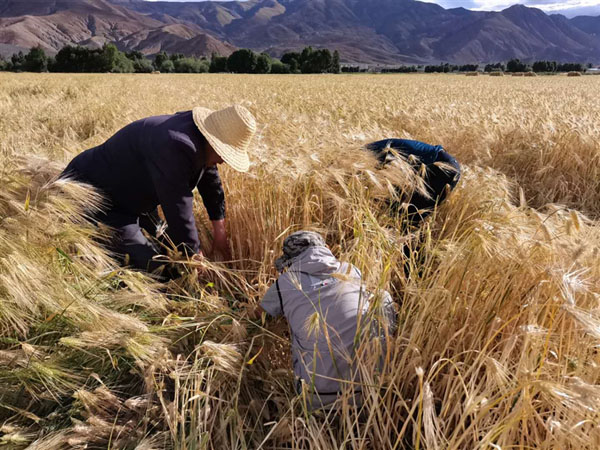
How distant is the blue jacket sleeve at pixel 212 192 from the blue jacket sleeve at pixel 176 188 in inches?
12.3

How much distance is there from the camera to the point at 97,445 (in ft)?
3.83

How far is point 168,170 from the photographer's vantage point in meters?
1.81

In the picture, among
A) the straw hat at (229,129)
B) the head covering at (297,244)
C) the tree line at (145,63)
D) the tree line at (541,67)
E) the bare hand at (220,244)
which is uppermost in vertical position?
the tree line at (541,67)

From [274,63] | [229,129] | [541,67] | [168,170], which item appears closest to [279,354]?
[168,170]

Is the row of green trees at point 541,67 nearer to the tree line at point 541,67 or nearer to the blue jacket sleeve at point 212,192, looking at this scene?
the tree line at point 541,67

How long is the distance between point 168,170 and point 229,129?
0.37m

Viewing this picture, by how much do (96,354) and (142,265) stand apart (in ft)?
2.87

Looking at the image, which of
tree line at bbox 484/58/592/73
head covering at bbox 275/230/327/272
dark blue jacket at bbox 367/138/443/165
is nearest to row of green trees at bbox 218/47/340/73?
tree line at bbox 484/58/592/73

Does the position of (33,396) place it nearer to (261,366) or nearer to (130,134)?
(261,366)

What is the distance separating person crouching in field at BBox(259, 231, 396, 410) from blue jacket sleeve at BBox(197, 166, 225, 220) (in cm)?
78

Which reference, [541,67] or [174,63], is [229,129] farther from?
[541,67]

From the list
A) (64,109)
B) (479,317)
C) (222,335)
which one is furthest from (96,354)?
(64,109)

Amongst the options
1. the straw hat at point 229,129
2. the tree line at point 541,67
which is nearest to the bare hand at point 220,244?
the straw hat at point 229,129

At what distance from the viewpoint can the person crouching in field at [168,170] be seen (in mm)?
1834
